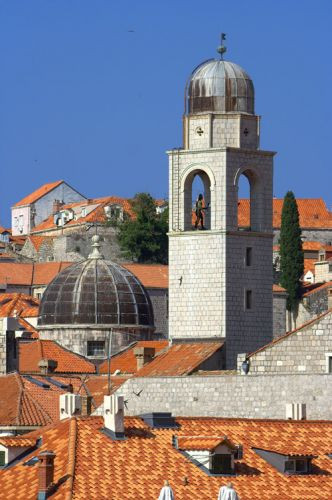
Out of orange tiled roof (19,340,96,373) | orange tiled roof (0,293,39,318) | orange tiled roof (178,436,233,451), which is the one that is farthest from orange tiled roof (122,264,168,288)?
orange tiled roof (178,436,233,451)

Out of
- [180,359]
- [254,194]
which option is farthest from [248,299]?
[180,359]

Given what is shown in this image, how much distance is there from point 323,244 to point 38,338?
78.0 metres

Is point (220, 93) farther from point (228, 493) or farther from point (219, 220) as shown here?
point (228, 493)

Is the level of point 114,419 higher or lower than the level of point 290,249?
lower

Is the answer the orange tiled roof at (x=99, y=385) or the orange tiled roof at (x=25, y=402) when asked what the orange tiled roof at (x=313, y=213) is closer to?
the orange tiled roof at (x=99, y=385)

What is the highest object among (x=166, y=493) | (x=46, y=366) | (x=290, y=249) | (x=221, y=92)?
(x=221, y=92)

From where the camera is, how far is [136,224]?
6176 inches

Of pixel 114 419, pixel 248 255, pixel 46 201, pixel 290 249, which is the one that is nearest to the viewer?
pixel 114 419

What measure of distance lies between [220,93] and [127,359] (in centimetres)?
1549

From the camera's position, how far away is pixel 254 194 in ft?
270

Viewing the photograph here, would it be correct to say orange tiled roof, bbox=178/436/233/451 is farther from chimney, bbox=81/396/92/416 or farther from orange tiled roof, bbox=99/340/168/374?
orange tiled roof, bbox=99/340/168/374

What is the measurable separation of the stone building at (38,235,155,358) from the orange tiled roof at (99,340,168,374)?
357cm

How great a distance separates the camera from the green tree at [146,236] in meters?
155

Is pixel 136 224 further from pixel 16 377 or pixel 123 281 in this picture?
pixel 16 377
